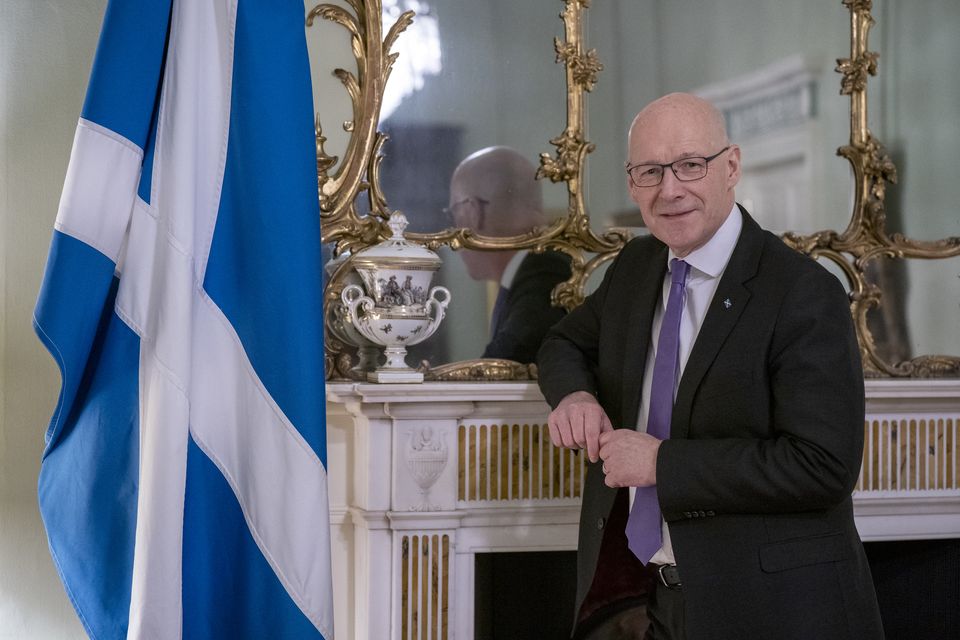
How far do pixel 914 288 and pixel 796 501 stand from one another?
1.32m

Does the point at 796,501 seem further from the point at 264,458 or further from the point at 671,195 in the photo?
the point at 264,458

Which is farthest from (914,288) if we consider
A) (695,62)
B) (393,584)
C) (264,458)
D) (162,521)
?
(162,521)

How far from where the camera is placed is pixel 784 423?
1554 mm

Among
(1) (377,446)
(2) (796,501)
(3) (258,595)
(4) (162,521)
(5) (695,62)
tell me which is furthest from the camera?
(5) (695,62)

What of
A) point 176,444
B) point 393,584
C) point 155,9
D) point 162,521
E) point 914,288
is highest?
point 155,9

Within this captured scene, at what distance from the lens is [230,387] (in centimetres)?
178

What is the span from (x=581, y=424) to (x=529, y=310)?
2.60 ft

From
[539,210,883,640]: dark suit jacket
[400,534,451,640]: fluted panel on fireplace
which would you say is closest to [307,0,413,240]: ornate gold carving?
[400,534,451,640]: fluted panel on fireplace

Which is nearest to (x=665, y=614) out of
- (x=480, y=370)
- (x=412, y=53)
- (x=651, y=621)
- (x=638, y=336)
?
(x=651, y=621)

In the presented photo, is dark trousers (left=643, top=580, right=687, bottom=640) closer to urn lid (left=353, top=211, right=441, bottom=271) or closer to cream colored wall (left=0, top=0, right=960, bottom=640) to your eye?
urn lid (left=353, top=211, right=441, bottom=271)

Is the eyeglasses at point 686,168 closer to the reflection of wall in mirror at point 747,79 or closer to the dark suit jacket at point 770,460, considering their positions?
the dark suit jacket at point 770,460

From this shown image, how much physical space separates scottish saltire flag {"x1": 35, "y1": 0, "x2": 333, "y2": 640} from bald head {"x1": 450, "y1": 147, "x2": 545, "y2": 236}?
67cm

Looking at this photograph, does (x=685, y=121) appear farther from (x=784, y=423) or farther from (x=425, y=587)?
(x=425, y=587)

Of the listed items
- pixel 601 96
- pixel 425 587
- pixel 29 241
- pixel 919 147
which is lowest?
pixel 425 587
